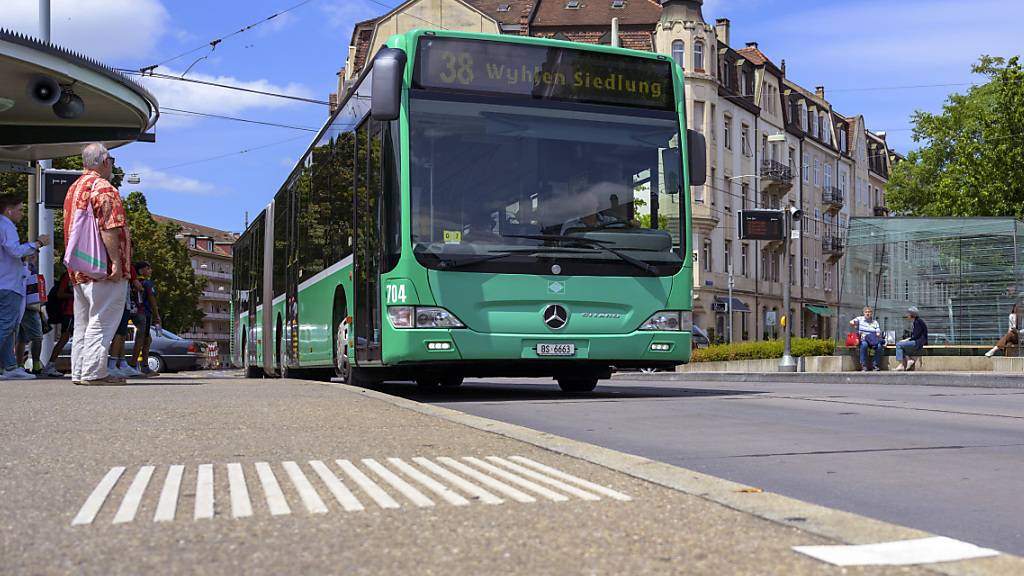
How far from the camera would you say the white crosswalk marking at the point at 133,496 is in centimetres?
355

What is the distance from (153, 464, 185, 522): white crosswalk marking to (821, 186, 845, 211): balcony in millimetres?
78572

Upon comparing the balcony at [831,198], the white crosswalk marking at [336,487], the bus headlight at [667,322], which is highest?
the balcony at [831,198]

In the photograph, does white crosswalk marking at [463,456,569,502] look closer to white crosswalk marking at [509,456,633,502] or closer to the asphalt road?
white crosswalk marking at [509,456,633,502]

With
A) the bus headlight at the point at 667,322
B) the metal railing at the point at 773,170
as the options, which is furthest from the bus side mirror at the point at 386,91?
the metal railing at the point at 773,170

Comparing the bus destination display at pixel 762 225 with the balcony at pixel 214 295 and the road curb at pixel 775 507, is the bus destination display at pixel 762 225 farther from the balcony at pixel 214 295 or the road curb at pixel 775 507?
the balcony at pixel 214 295

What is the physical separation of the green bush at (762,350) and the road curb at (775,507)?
78.5ft

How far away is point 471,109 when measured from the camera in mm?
10859

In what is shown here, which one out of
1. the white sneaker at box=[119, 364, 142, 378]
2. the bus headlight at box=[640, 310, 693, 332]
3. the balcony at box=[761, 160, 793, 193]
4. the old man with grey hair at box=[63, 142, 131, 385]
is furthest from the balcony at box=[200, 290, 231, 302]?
the bus headlight at box=[640, 310, 693, 332]

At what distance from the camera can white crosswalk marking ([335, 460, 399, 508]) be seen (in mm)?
3793

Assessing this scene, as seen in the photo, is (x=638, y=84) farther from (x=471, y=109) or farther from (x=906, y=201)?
(x=906, y=201)

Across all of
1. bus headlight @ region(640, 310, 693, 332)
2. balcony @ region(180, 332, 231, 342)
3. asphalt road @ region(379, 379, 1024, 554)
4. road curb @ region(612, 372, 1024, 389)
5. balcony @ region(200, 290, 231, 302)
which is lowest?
balcony @ region(180, 332, 231, 342)

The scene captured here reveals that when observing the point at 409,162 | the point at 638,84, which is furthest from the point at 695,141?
the point at 409,162

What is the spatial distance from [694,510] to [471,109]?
7.59m

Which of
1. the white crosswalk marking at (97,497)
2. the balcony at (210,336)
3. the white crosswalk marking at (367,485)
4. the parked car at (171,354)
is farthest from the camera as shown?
the balcony at (210,336)
